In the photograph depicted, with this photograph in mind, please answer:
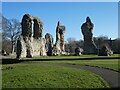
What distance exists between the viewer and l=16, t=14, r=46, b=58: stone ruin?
1679 inches

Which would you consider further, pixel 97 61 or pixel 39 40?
pixel 39 40

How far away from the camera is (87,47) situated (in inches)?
2490

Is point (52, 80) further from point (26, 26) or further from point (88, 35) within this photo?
point (88, 35)

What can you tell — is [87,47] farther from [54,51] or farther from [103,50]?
[103,50]

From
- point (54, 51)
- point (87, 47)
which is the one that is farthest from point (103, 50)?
point (87, 47)

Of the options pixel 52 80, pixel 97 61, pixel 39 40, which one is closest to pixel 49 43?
pixel 39 40

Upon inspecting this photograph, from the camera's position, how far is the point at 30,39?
1895 inches

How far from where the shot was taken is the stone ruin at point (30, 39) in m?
42.7

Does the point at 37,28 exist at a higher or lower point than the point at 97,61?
higher

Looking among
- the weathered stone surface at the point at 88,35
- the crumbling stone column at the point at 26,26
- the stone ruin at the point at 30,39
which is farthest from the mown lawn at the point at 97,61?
the weathered stone surface at the point at 88,35

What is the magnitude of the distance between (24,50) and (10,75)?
80.3 feet

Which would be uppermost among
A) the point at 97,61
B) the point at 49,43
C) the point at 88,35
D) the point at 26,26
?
the point at 26,26

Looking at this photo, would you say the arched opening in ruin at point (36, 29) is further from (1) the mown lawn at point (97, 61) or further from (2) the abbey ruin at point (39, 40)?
(1) the mown lawn at point (97, 61)

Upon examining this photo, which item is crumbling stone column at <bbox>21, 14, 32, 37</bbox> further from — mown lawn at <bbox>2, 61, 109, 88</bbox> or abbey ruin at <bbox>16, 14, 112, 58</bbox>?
mown lawn at <bbox>2, 61, 109, 88</bbox>
